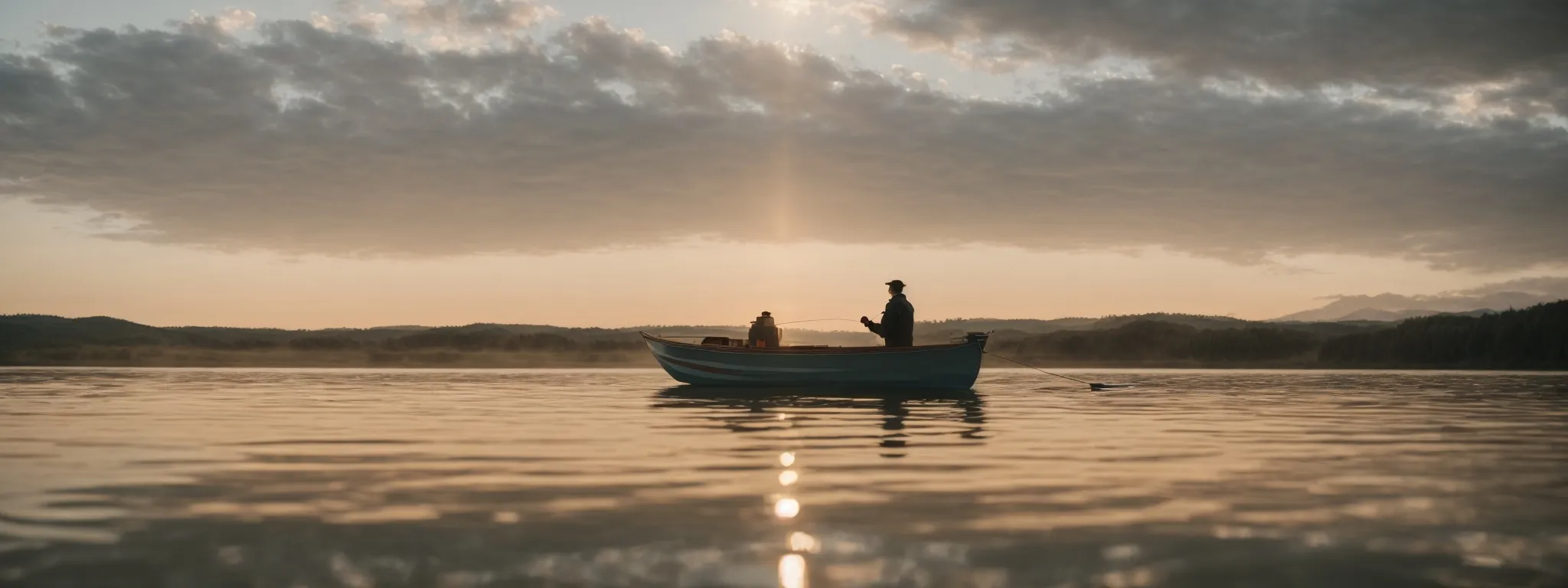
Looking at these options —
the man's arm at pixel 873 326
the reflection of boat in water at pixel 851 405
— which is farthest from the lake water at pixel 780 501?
the man's arm at pixel 873 326

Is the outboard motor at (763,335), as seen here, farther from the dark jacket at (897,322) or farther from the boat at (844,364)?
the dark jacket at (897,322)

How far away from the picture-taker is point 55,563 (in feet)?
24.8

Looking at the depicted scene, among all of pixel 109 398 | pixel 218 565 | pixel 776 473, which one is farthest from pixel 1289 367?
pixel 218 565

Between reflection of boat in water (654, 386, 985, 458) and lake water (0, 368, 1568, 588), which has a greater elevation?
reflection of boat in water (654, 386, 985, 458)

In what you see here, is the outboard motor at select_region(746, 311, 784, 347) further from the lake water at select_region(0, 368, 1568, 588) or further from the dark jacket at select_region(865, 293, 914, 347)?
the lake water at select_region(0, 368, 1568, 588)

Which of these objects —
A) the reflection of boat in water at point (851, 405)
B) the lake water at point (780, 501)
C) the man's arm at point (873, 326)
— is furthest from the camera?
the man's arm at point (873, 326)

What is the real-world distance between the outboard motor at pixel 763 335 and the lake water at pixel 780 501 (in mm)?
16346

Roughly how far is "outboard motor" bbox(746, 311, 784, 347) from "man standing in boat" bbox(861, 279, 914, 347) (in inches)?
166

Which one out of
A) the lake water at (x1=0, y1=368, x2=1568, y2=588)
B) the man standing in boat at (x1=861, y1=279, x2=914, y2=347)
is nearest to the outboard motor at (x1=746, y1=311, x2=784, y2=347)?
the man standing in boat at (x1=861, y1=279, x2=914, y2=347)

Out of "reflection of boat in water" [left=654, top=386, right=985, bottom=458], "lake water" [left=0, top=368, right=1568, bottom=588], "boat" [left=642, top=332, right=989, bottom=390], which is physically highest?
"boat" [left=642, top=332, right=989, bottom=390]

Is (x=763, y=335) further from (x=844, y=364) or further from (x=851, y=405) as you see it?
(x=851, y=405)

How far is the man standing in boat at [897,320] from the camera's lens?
3666 cm

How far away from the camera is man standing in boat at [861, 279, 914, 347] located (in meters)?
36.7

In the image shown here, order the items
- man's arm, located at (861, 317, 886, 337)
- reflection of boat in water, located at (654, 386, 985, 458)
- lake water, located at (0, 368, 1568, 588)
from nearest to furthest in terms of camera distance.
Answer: lake water, located at (0, 368, 1568, 588), reflection of boat in water, located at (654, 386, 985, 458), man's arm, located at (861, 317, 886, 337)
